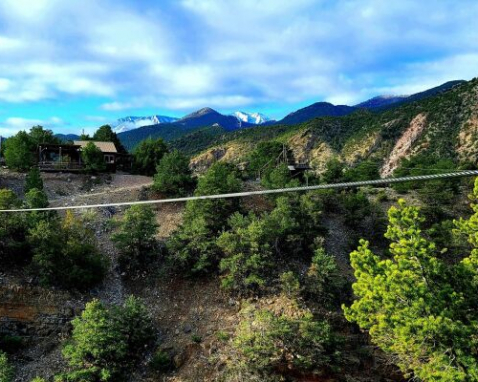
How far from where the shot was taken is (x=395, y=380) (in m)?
22.3

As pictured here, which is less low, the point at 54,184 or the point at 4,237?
the point at 54,184

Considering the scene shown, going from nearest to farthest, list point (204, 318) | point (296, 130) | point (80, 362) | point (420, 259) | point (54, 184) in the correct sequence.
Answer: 1. point (420, 259)
2. point (80, 362)
3. point (204, 318)
4. point (54, 184)
5. point (296, 130)

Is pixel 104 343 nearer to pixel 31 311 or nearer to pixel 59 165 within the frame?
pixel 31 311

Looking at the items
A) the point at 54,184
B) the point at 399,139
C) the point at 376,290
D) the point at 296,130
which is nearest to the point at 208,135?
the point at 296,130

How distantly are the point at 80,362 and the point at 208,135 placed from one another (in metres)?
145

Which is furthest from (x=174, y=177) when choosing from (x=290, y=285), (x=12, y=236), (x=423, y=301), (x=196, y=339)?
(x=423, y=301)

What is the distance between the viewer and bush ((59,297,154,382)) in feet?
68.8

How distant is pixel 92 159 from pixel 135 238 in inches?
633

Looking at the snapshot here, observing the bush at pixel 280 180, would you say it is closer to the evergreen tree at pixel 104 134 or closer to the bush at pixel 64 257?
the bush at pixel 64 257

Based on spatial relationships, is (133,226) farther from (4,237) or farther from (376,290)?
(376,290)

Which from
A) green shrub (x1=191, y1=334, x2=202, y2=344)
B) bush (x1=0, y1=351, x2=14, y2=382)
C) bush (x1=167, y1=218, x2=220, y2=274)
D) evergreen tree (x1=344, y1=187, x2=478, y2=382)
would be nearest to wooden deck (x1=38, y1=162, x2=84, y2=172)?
bush (x1=167, y1=218, x2=220, y2=274)

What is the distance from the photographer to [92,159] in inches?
1661

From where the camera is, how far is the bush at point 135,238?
29.1 meters

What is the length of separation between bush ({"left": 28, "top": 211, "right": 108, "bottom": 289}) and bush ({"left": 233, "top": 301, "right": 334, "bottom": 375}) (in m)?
10.8
